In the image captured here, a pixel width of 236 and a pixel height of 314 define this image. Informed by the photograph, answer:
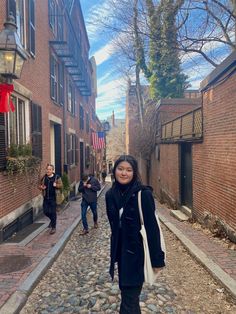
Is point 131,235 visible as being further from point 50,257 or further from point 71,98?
point 71,98

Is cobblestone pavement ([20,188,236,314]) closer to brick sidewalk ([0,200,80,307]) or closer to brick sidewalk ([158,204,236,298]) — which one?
brick sidewalk ([158,204,236,298])

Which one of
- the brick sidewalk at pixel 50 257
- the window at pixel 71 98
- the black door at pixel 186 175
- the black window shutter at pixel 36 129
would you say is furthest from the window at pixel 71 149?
the brick sidewalk at pixel 50 257

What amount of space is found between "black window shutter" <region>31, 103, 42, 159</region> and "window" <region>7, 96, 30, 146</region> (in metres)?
0.30

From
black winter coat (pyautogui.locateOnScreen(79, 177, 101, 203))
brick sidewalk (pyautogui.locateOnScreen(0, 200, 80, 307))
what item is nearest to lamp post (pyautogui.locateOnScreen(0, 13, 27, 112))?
brick sidewalk (pyautogui.locateOnScreen(0, 200, 80, 307))

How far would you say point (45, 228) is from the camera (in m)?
7.86

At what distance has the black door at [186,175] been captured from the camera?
1048cm

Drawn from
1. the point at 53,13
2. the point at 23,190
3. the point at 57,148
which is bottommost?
the point at 23,190

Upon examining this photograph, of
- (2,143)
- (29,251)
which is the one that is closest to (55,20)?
(2,143)

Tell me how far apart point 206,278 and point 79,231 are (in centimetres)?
409

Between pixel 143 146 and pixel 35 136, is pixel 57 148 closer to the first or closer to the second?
pixel 35 136

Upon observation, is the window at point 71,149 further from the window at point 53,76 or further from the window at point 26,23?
the window at point 26,23

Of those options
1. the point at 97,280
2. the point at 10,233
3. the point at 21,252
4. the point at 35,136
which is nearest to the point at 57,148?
the point at 35,136

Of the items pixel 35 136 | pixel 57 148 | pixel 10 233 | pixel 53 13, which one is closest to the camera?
pixel 10 233

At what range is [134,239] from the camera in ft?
8.93
